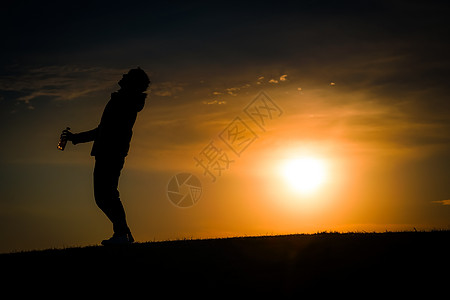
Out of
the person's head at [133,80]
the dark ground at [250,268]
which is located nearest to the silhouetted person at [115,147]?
the person's head at [133,80]

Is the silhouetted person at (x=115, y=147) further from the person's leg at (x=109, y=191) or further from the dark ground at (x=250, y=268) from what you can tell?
the dark ground at (x=250, y=268)

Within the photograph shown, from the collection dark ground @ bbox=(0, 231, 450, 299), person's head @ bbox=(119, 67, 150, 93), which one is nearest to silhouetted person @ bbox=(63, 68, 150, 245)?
person's head @ bbox=(119, 67, 150, 93)

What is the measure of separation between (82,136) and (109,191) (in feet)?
4.29

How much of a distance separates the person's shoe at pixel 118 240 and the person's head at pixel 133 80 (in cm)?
298

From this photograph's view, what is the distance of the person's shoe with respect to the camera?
981cm

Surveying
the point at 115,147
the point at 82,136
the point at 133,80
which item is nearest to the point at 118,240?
the point at 115,147

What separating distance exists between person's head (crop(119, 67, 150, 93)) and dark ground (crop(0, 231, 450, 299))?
3.14 m

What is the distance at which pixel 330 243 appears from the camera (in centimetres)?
894

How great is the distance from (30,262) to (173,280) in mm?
3134

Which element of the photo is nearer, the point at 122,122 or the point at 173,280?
the point at 173,280

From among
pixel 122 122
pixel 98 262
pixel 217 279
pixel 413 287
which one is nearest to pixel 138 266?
pixel 98 262

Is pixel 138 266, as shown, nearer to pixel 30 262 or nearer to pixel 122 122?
pixel 30 262

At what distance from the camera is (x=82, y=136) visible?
1027 centimetres

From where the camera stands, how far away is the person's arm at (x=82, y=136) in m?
10.2
